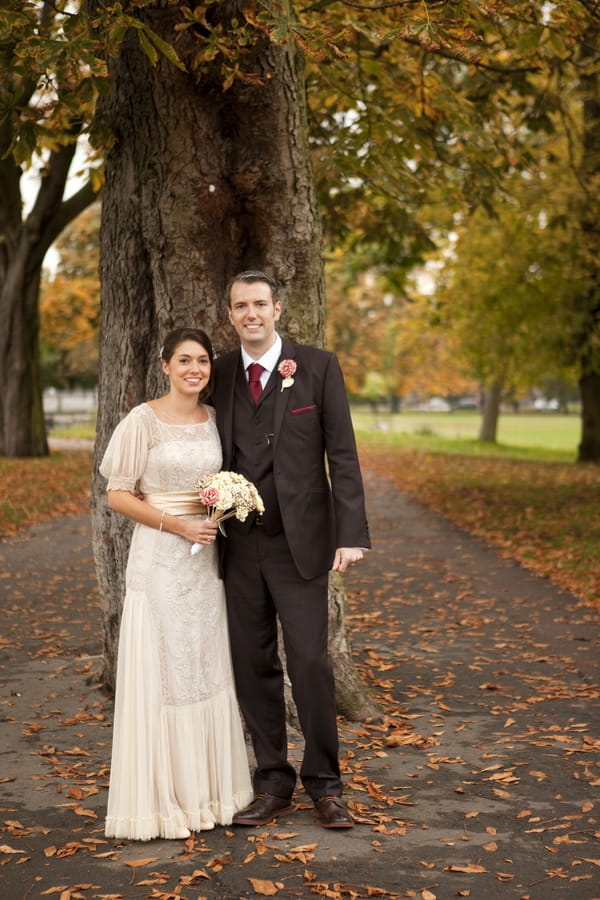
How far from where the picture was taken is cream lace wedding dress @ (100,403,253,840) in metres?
4.82

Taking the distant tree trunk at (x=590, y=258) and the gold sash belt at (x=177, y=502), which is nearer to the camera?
the gold sash belt at (x=177, y=502)

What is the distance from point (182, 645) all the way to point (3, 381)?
70.9ft

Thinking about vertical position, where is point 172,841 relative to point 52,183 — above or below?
below

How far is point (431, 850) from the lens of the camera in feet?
15.3

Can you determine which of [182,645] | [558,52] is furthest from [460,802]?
[558,52]

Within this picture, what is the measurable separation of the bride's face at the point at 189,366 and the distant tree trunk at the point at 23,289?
1647 cm

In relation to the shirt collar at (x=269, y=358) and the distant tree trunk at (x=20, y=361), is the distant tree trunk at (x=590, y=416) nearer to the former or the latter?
the distant tree trunk at (x=20, y=361)

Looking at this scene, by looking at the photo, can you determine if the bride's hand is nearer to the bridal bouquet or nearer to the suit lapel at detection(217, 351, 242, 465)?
the bridal bouquet

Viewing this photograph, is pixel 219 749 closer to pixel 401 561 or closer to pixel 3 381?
pixel 401 561

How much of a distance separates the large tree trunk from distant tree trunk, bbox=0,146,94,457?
14675 mm

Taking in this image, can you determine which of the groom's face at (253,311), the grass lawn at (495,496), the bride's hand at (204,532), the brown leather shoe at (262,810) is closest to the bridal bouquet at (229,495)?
the bride's hand at (204,532)

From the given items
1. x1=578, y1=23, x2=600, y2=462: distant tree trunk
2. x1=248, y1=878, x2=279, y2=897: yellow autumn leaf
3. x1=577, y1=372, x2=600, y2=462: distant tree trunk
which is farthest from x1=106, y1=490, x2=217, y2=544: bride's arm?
x1=577, y1=372, x2=600, y2=462: distant tree trunk

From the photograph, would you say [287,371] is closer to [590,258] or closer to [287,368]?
[287,368]

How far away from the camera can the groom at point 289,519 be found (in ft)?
16.2
